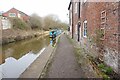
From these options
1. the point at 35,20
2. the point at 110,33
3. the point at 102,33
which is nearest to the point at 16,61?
the point at 102,33

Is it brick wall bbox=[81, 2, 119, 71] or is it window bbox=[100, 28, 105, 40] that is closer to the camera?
brick wall bbox=[81, 2, 119, 71]

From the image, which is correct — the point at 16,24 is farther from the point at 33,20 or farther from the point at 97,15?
the point at 97,15

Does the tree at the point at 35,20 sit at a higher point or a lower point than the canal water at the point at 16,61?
higher

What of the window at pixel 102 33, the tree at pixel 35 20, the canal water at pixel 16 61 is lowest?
the canal water at pixel 16 61

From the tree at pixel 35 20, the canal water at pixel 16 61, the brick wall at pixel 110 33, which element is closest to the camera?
Answer: the brick wall at pixel 110 33

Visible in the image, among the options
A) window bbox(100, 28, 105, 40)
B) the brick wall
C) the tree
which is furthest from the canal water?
the tree

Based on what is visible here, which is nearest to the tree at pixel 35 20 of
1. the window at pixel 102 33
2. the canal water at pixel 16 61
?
the canal water at pixel 16 61

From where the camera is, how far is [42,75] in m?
7.36

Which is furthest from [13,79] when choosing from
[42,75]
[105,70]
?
[105,70]

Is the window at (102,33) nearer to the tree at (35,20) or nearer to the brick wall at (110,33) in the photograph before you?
the brick wall at (110,33)

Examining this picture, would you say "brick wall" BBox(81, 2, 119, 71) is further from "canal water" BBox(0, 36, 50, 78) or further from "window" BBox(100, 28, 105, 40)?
"canal water" BBox(0, 36, 50, 78)

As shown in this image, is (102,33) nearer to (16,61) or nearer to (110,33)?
(110,33)

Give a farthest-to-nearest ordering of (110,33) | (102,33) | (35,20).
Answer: (35,20)
(102,33)
(110,33)

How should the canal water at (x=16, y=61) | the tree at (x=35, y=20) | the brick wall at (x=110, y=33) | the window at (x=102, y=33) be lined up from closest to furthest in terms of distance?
the brick wall at (x=110, y=33) < the window at (x=102, y=33) < the canal water at (x=16, y=61) < the tree at (x=35, y=20)
